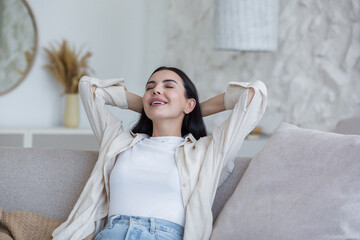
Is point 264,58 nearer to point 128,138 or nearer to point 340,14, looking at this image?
point 340,14

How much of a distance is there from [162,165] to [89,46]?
2640mm

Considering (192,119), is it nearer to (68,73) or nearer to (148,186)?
(148,186)

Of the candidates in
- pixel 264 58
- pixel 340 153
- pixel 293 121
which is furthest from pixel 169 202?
pixel 264 58

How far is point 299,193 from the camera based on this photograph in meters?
1.48

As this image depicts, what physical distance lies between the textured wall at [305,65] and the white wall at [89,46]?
27.9 inches

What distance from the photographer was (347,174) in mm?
1413

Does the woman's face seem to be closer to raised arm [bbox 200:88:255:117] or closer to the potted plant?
raised arm [bbox 200:88:255:117]

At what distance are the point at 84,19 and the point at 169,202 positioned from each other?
112 inches

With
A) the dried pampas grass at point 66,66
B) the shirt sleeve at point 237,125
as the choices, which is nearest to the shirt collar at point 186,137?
the shirt sleeve at point 237,125

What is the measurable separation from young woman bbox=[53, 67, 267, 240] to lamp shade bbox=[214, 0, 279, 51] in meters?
0.99

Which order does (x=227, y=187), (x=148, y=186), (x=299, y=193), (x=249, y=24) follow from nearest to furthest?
(x=299, y=193) < (x=148, y=186) < (x=227, y=187) < (x=249, y=24)

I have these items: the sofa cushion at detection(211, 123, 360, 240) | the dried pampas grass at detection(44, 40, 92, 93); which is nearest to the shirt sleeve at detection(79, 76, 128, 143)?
the sofa cushion at detection(211, 123, 360, 240)

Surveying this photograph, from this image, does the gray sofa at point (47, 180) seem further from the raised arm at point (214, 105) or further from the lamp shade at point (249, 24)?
the lamp shade at point (249, 24)

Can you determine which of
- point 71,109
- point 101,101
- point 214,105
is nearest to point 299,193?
point 214,105
